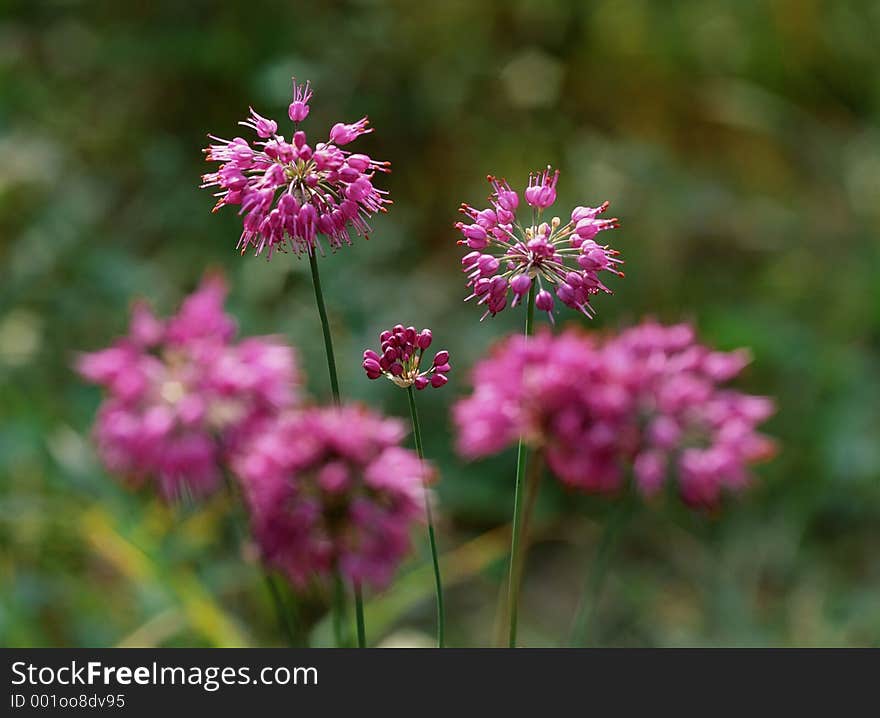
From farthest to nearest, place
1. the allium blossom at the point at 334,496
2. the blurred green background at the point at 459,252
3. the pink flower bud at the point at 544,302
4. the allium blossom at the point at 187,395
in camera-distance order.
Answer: the blurred green background at the point at 459,252 → the allium blossom at the point at 187,395 → the allium blossom at the point at 334,496 → the pink flower bud at the point at 544,302

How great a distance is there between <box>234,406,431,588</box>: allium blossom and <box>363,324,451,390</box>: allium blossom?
107 millimetres

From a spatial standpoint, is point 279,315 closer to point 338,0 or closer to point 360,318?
point 360,318

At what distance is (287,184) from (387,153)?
2178mm

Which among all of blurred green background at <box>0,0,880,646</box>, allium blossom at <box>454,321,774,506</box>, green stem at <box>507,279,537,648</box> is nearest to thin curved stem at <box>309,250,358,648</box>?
green stem at <box>507,279,537,648</box>

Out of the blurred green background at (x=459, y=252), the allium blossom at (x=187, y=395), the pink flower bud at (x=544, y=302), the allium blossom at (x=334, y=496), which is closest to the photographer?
the pink flower bud at (x=544, y=302)

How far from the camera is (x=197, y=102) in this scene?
283 centimetres

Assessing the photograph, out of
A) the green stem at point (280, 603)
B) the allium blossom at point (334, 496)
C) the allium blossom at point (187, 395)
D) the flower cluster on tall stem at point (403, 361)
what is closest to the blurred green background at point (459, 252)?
the allium blossom at point (187, 395)

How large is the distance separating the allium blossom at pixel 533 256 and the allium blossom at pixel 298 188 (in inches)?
2.8

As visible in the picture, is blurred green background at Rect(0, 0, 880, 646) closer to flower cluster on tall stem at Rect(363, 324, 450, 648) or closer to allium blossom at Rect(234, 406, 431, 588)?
allium blossom at Rect(234, 406, 431, 588)

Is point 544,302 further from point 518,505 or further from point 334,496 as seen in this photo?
point 334,496

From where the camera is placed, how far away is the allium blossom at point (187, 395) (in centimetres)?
98

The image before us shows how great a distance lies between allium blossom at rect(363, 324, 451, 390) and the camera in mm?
698

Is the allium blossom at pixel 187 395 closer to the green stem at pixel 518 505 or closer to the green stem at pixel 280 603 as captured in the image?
the green stem at pixel 280 603
